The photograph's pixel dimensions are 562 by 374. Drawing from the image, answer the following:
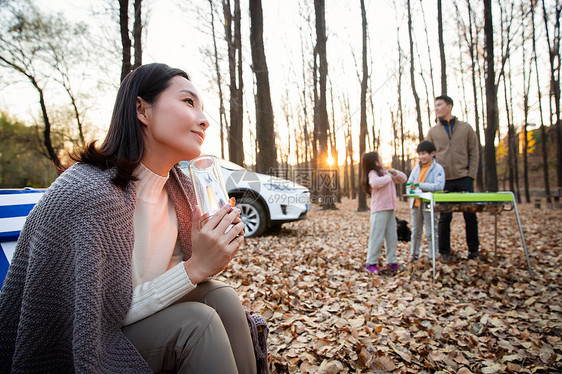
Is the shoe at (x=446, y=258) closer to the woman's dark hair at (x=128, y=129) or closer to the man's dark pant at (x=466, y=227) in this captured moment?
the man's dark pant at (x=466, y=227)

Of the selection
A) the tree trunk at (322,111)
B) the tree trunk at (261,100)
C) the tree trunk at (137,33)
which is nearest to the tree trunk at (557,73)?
the tree trunk at (322,111)

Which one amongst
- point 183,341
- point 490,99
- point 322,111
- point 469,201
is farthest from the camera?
point 322,111

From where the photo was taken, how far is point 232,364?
98 centimetres

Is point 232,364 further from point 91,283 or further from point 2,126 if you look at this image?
point 2,126

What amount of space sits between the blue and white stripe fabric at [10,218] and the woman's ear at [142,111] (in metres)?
0.82

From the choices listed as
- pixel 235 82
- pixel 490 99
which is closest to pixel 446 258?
pixel 490 99

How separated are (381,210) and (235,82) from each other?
11.6m

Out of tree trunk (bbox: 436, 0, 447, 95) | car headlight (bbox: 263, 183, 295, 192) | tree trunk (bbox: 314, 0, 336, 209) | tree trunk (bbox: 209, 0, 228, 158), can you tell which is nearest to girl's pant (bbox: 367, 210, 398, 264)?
car headlight (bbox: 263, 183, 295, 192)

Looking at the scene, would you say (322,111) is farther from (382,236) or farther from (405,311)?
(405,311)

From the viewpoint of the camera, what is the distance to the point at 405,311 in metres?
2.98

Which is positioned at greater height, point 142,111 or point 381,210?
point 142,111

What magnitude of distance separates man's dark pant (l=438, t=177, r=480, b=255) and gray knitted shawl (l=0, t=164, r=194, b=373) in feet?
16.4

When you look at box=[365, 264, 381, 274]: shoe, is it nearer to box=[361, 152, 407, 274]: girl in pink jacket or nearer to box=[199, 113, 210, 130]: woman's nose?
box=[361, 152, 407, 274]: girl in pink jacket

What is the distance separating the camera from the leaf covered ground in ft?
7.16
